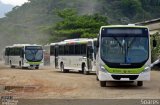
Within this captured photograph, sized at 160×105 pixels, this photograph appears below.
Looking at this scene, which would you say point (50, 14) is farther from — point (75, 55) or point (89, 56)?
point (89, 56)

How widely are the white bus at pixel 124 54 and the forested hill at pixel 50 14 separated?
187 ft

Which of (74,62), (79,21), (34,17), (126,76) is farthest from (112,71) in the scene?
(34,17)

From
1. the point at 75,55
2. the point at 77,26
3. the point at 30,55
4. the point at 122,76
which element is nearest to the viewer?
Answer: the point at 122,76

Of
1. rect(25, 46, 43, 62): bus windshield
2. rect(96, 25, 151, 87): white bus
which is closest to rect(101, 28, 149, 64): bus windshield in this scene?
rect(96, 25, 151, 87): white bus

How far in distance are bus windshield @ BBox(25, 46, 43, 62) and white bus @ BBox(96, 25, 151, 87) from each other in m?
30.0

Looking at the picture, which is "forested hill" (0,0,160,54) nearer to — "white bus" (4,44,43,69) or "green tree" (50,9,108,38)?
"green tree" (50,9,108,38)

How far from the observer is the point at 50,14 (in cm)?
11256

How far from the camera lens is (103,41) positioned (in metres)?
22.7

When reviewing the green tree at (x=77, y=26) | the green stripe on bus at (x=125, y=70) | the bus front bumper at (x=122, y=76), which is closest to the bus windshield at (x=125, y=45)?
the green stripe on bus at (x=125, y=70)

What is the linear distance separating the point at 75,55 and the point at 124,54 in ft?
50.3

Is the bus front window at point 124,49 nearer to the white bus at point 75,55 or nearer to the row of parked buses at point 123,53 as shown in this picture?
the row of parked buses at point 123,53

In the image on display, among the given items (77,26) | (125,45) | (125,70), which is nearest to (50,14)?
(77,26)

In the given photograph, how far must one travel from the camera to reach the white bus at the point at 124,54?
22219 millimetres

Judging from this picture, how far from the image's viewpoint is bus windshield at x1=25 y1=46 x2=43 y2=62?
52.2 m
